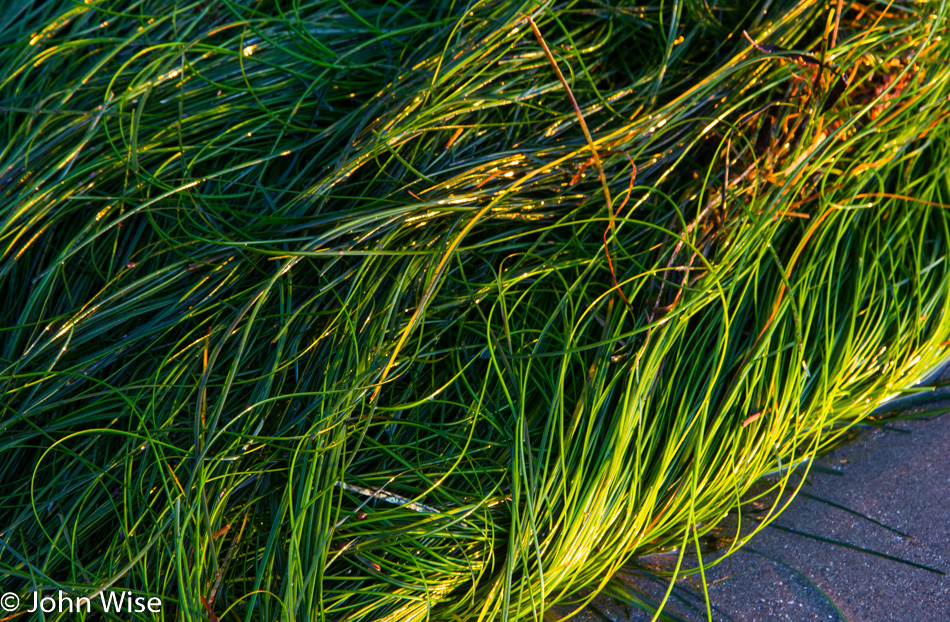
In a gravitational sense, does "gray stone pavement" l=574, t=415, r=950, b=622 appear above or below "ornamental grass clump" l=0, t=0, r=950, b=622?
below

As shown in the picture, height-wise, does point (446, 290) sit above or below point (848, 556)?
above

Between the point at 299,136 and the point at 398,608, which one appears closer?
the point at 398,608

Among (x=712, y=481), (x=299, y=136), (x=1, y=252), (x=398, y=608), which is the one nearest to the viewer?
(x=398, y=608)

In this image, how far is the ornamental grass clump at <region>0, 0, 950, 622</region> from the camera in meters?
0.96

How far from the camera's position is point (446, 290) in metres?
1.12

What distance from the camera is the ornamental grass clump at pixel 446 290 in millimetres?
964

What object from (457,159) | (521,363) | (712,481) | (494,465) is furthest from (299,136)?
(712,481)

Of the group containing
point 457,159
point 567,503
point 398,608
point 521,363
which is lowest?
point 398,608

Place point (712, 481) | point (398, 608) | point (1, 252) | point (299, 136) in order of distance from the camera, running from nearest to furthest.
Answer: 1. point (398, 608)
2. point (712, 481)
3. point (1, 252)
4. point (299, 136)

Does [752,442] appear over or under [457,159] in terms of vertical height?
under

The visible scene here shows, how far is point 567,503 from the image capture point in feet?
3.18

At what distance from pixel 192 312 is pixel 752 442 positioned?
1026 mm

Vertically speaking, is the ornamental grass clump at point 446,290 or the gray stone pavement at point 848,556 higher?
the ornamental grass clump at point 446,290

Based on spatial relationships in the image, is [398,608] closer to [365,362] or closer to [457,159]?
[365,362]
